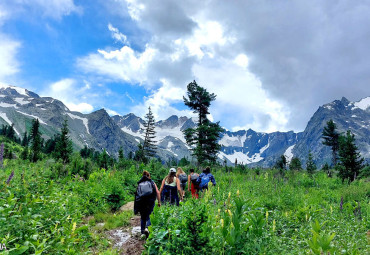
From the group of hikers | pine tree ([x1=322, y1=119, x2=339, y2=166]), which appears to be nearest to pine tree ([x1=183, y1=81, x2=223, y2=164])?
the group of hikers

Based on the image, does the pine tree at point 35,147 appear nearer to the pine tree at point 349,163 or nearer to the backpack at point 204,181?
the backpack at point 204,181

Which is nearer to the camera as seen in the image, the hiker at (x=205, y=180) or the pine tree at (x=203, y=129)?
the hiker at (x=205, y=180)

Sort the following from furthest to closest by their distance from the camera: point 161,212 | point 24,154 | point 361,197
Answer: point 24,154, point 361,197, point 161,212

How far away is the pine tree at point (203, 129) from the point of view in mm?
27438

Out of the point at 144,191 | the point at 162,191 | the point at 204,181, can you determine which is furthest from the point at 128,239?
the point at 204,181

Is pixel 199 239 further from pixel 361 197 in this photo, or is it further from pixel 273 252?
pixel 361 197

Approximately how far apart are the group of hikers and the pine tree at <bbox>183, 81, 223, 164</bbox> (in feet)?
49.7

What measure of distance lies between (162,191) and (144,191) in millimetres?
2573

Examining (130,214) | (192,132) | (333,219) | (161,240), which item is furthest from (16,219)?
(192,132)

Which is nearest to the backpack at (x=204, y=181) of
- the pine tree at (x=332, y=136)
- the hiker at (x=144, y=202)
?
the hiker at (x=144, y=202)

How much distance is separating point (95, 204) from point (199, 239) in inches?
280

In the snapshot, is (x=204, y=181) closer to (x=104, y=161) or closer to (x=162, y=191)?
(x=162, y=191)

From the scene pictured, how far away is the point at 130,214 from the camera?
9219mm

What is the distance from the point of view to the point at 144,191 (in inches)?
272
